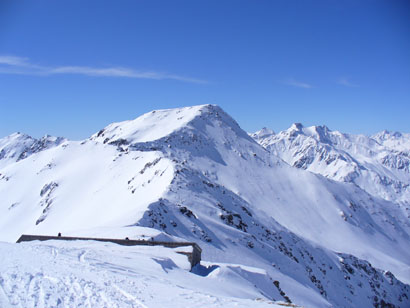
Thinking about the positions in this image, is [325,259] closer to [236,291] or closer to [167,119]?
[236,291]

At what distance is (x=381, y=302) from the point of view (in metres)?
78.9

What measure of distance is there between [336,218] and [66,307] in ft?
455

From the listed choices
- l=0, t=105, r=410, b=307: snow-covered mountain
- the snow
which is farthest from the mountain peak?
the snow

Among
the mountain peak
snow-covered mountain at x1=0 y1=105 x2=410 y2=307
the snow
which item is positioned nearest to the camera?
the snow

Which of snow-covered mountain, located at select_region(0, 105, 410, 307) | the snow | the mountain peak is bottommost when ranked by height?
the snow

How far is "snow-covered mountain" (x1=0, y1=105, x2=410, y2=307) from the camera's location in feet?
154

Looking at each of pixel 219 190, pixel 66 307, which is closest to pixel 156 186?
pixel 219 190

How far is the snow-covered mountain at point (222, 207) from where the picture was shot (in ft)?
154

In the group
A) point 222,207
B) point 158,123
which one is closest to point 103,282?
point 222,207

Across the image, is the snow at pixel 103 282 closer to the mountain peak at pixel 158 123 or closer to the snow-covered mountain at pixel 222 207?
the snow-covered mountain at pixel 222 207

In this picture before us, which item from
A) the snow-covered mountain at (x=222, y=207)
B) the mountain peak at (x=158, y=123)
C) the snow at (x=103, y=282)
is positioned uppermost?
the mountain peak at (x=158, y=123)

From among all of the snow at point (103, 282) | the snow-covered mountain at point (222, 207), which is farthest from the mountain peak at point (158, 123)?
the snow at point (103, 282)

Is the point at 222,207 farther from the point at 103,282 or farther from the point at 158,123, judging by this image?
the point at 158,123

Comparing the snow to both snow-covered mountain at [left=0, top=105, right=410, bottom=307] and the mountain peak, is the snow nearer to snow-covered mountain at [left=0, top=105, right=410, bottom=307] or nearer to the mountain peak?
snow-covered mountain at [left=0, top=105, right=410, bottom=307]
